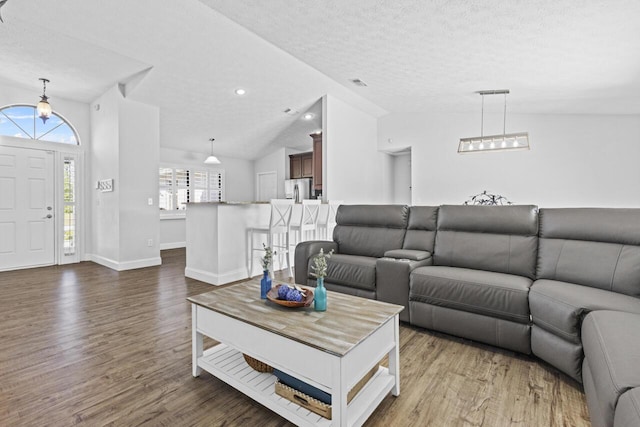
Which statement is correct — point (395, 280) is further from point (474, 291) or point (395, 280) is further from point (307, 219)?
point (307, 219)

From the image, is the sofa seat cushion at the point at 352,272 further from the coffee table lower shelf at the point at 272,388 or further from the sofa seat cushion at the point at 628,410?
the sofa seat cushion at the point at 628,410

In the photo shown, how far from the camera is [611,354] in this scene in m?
1.26

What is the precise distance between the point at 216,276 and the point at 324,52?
3.20 meters

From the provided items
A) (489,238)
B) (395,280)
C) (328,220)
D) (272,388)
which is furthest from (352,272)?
(328,220)

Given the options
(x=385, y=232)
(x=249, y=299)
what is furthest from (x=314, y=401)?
(x=385, y=232)

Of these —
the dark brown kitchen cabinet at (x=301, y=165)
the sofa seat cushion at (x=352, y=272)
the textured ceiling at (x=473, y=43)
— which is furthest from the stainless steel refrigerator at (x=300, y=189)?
the sofa seat cushion at (x=352, y=272)

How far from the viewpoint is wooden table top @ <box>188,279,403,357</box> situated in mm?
1419

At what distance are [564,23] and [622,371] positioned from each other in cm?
273

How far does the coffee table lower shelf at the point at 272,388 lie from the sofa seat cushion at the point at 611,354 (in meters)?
0.90

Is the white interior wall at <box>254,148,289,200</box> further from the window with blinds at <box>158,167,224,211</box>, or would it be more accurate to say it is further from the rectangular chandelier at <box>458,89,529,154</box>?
the rectangular chandelier at <box>458,89,529,154</box>

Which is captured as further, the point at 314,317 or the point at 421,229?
the point at 421,229

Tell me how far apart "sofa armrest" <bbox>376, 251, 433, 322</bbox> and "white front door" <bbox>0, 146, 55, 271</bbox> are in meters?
5.79

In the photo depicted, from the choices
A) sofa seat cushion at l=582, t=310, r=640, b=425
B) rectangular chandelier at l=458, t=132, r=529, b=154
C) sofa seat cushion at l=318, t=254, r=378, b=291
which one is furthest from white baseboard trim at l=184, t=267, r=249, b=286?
rectangular chandelier at l=458, t=132, r=529, b=154

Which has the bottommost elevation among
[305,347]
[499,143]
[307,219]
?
[305,347]
